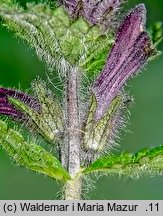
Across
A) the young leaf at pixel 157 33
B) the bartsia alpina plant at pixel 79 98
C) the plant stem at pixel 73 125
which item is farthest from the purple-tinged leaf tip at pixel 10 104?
the young leaf at pixel 157 33

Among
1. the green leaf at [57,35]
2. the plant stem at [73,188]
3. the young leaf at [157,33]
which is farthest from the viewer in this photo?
the young leaf at [157,33]

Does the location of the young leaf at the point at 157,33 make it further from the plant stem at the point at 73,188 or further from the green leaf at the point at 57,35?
the plant stem at the point at 73,188

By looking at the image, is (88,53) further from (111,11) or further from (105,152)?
(105,152)

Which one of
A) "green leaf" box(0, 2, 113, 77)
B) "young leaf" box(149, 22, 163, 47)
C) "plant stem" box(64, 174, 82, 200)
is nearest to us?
"green leaf" box(0, 2, 113, 77)

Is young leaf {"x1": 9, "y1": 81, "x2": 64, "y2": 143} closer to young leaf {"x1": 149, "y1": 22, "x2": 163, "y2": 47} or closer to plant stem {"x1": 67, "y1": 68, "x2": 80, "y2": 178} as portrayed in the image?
plant stem {"x1": 67, "y1": 68, "x2": 80, "y2": 178}

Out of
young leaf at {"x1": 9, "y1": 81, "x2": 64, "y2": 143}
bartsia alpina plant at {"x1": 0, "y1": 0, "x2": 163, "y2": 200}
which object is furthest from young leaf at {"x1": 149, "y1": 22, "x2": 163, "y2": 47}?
young leaf at {"x1": 9, "y1": 81, "x2": 64, "y2": 143}

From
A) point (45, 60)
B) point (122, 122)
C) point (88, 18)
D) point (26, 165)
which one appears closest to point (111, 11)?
point (88, 18)
